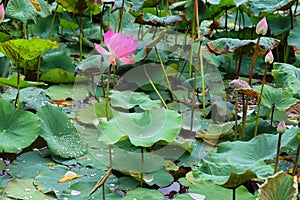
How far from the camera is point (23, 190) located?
1.41 m

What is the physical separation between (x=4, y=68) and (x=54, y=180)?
702mm

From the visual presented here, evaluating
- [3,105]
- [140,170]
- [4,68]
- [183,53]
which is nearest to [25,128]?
[3,105]

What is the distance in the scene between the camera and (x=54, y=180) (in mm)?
1473

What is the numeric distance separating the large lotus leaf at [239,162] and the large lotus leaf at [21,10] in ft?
3.93

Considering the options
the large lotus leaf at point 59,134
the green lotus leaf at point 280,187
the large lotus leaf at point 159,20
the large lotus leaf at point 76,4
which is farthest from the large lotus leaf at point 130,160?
the large lotus leaf at point 76,4

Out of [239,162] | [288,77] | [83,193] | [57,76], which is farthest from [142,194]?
[57,76]

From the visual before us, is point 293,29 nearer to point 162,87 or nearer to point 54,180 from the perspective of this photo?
point 162,87

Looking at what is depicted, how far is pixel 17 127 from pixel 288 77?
832 mm

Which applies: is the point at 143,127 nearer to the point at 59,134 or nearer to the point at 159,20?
the point at 59,134

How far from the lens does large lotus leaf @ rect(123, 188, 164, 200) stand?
1.38m

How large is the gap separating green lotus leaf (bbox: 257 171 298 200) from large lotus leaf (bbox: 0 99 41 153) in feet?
2.50

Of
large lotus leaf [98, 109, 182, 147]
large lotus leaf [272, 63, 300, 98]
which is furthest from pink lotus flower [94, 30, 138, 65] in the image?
large lotus leaf [272, 63, 300, 98]

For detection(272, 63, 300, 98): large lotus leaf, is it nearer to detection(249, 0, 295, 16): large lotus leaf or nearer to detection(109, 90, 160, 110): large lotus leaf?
detection(109, 90, 160, 110): large lotus leaf

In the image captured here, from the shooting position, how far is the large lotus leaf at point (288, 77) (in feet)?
4.52
